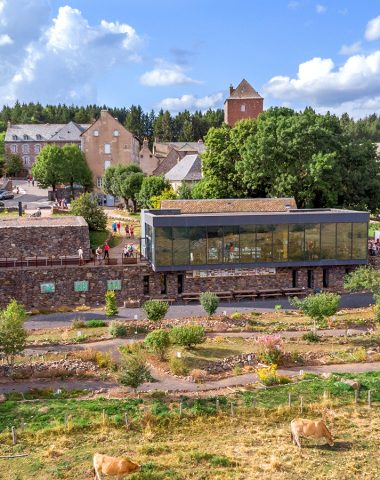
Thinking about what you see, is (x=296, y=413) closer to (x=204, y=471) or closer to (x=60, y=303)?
(x=204, y=471)

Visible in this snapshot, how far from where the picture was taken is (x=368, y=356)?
2538 centimetres

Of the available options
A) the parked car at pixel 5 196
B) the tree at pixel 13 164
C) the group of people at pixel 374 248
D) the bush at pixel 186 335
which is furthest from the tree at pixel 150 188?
the tree at pixel 13 164

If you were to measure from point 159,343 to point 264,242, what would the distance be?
50.7ft

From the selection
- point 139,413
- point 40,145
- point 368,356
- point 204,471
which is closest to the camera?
point 204,471

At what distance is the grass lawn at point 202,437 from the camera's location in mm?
15508

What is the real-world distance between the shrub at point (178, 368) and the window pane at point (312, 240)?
1730cm

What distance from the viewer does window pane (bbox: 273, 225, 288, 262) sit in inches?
1518

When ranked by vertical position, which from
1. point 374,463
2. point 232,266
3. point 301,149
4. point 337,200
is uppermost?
point 301,149

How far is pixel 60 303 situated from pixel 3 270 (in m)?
4.18

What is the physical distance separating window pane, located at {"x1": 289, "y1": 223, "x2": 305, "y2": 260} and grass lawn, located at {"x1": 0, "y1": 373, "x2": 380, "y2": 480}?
17.3 m

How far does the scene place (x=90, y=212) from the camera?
51812 millimetres

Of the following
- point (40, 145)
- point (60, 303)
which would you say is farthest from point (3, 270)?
point (40, 145)

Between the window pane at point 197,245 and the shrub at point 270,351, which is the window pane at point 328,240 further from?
the shrub at point 270,351

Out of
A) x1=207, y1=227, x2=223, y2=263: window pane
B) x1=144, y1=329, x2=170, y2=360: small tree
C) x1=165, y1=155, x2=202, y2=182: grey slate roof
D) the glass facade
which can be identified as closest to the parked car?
x1=165, y1=155, x2=202, y2=182: grey slate roof
